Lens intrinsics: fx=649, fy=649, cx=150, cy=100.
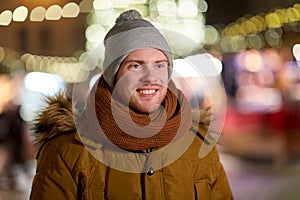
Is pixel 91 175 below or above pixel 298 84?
above

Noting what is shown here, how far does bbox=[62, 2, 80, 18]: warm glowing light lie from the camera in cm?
491

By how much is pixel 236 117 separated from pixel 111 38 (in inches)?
281

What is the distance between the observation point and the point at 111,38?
6.77 ft

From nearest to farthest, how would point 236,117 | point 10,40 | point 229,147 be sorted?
1. point 10,40
2. point 229,147
3. point 236,117

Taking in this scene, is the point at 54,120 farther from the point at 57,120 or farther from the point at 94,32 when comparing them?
the point at 94,32

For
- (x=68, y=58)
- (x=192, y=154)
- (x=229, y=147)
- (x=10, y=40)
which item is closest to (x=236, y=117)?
(x=229, y=147)

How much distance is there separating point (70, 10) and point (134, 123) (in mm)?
3301

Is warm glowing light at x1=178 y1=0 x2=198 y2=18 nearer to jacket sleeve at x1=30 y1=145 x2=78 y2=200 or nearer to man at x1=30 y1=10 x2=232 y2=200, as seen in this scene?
man at x1=30 y1=10 x2=232 y2=200

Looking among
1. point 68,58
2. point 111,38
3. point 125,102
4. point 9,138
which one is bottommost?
point 9,138

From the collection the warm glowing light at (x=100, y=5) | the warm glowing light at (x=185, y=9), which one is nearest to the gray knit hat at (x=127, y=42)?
the warm glowing light at (x=100, y=5)

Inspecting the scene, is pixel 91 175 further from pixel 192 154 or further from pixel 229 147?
pixel 229 147

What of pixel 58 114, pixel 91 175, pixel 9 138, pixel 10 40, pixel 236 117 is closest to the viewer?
→ pixel 91 175

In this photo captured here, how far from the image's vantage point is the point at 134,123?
6.46 feet

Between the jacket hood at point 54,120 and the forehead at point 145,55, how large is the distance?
0.89 ft
